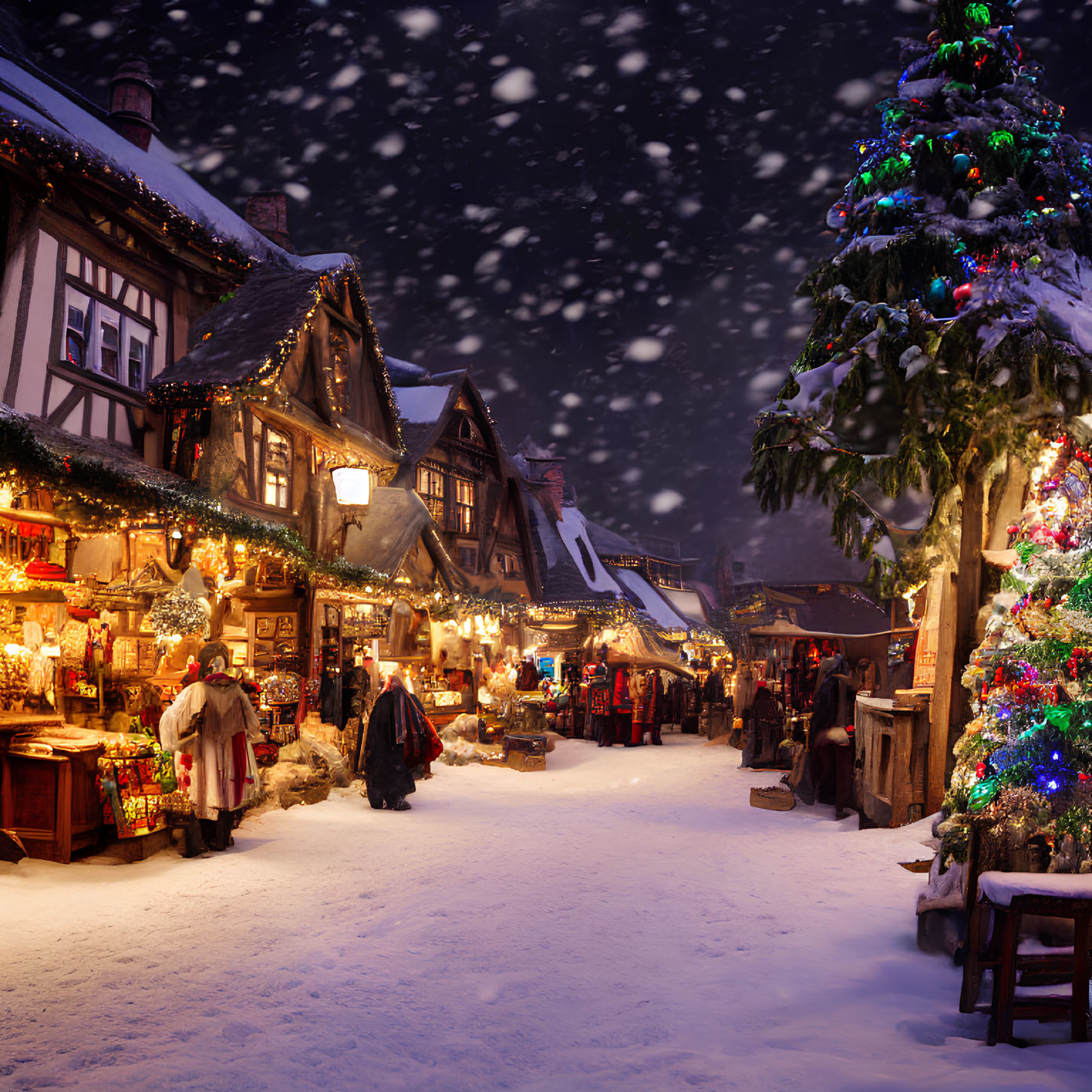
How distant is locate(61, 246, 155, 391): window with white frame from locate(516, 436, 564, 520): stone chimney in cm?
2278

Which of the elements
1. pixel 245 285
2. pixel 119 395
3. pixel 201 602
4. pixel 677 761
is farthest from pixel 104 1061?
pixel 677 761

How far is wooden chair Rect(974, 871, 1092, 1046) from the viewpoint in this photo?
436cm

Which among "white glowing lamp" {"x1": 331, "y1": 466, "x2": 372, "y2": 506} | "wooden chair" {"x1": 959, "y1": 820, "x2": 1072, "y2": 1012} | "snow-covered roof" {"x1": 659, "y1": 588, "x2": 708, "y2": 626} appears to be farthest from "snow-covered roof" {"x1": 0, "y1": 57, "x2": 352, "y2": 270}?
"snow-covered roof" {"x1": 659, "y1": 588, "x2": 708, "y2": 626}

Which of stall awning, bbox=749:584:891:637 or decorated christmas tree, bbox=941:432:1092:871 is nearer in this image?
decorated christmas tree, bbox=941:432:1092:871

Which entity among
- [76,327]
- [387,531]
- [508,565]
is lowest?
[508,565]

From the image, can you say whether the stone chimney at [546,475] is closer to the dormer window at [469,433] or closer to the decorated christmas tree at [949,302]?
the dormer window at [469,433]

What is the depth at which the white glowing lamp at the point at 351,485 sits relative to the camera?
16172 millimetres

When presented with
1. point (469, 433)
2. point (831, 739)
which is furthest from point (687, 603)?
point (831, 739)

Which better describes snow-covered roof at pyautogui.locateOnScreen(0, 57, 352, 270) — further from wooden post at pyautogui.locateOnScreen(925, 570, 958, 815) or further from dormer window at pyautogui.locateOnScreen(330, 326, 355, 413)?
wooden post at pyautogui.locateOnScreen(925, 570, 958, 815)

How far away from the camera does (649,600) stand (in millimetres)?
39188

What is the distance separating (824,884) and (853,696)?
5.86 metres

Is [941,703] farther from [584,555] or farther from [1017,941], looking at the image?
[584,555]

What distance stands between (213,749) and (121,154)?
8.94 metres

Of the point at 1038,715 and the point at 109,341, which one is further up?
the point at 109,341
